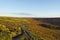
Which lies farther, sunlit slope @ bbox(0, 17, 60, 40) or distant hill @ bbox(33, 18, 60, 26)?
distant hill @ bbox(33, 18, 60, 26)

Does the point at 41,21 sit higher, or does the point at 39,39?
the point at 41,21

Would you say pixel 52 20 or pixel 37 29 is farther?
pixel 52 20

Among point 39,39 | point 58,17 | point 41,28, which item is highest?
point 58,17

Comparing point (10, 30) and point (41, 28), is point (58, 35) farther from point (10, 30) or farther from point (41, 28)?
point (10, 30)

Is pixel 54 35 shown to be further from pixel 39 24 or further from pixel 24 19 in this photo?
pixel 24 19

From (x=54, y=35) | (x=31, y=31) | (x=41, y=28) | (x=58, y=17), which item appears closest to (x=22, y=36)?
(x=31, y=31)

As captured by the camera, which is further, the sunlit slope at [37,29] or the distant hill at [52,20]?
the distant hill at [52,20]

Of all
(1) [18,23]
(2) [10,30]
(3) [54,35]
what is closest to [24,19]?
(1) [18,23]

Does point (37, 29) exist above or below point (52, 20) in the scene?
below

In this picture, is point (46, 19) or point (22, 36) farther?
point (46, 19)
